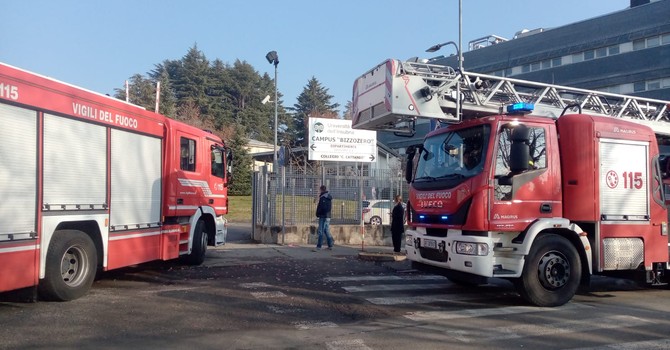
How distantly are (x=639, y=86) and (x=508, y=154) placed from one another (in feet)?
119

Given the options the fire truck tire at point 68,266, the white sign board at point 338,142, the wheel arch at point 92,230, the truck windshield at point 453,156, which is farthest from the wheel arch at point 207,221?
the white sign board at point 338,142

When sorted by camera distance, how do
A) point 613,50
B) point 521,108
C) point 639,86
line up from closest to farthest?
point 521,108
point 639,86
point 613,50

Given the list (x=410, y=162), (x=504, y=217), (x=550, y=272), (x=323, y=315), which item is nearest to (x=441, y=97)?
(x=410, y=162)

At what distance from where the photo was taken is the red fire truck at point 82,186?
6801mm

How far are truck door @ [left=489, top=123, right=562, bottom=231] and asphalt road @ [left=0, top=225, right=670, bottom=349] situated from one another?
1442 mm

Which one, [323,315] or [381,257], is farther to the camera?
[381,257]

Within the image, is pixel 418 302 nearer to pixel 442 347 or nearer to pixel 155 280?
pixel 442 347

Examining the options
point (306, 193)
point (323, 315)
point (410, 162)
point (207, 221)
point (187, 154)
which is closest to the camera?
point (323, 315)

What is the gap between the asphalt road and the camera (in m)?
6.05

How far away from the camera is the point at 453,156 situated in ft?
28.2

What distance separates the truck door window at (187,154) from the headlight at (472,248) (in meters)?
6.21

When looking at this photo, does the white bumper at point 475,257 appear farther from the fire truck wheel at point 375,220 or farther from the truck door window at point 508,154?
the fire truck wheel at point 375,220

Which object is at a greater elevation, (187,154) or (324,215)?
(187,154)

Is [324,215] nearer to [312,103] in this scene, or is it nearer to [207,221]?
[207,221]
